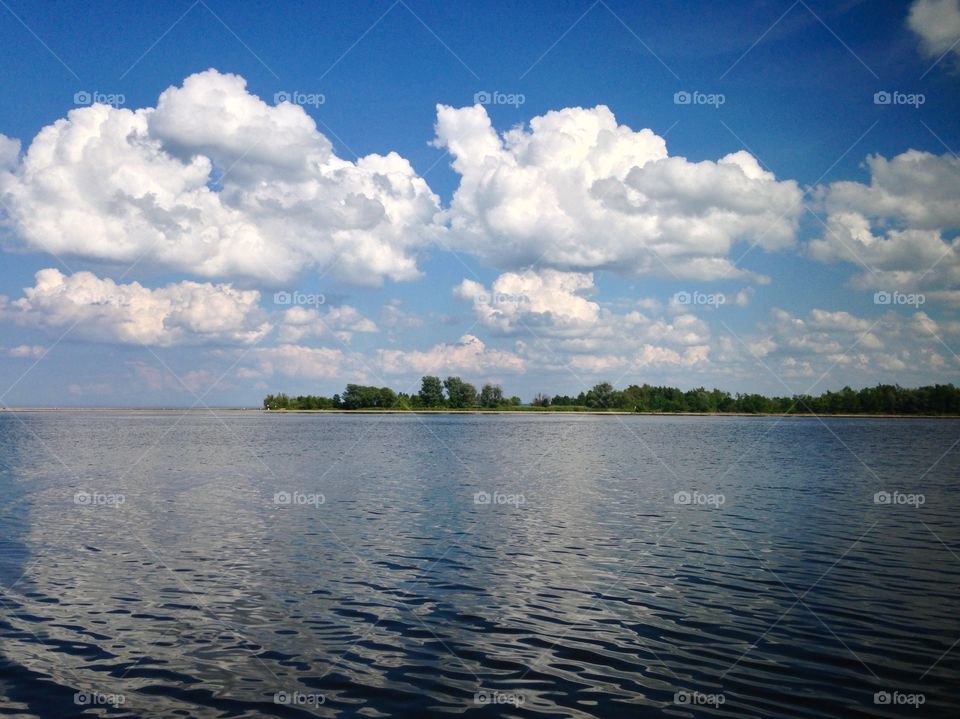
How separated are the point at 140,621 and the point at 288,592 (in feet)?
14.2

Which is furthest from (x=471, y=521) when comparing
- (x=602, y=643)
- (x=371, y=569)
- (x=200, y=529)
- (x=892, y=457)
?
(x=892, y=457)

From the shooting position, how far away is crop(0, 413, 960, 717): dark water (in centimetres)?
1393

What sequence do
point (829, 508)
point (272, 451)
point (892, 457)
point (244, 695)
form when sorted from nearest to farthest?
1. point (244, 695)
2. point (829, 508)
3. point (892, 457)
4. point (272, 451)

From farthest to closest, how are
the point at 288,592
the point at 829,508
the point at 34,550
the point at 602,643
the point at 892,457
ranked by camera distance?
the point at 892,457 → the point at 829,508 → the point at 34,550 → the point at 288,592 → the point at 602,643

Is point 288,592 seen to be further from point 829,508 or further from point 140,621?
point 829,508

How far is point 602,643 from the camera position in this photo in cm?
1680

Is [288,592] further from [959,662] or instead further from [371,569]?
[959,662]

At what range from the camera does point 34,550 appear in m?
26.8

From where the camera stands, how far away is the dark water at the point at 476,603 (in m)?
13.9

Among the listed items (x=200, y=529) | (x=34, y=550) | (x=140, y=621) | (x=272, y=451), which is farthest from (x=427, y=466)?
(x=140, y=621)

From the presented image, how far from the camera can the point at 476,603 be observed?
20141mm

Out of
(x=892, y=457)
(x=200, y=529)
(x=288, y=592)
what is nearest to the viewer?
(x=288, y=592)

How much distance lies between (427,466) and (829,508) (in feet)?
112

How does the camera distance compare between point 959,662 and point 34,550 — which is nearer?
point 959,662
